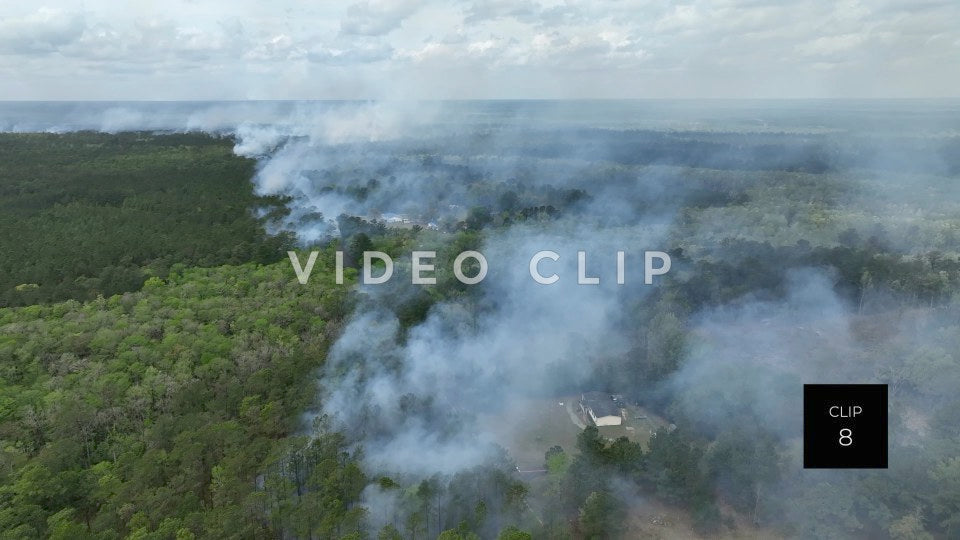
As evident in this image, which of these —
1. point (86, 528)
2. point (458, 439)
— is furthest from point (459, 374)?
point (86, 528)

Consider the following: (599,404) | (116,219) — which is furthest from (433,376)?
(116,219)

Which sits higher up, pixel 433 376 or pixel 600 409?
pixel 433 376

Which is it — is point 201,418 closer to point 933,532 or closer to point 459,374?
point 459,374

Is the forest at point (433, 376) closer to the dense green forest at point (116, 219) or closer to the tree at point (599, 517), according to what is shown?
the tree at point (599, 517)

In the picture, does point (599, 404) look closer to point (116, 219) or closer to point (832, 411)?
point (832, 411)

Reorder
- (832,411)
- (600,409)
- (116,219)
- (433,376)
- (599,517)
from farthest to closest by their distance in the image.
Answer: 1. (116,219)
2. (433,376)
3. (600,409)
4. (599,517)
5. (832,411)

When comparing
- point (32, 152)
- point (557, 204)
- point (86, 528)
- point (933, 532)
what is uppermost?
point (32, 152)

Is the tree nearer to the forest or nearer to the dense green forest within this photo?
the forest
